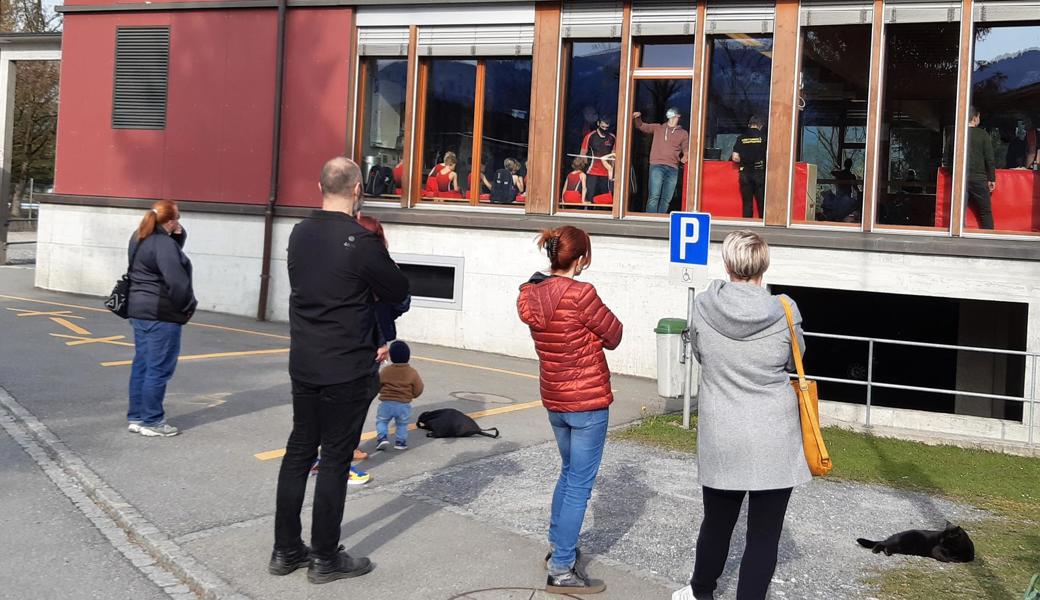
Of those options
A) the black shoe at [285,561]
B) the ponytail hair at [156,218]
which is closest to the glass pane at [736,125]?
the ponytail hair at [156,218]

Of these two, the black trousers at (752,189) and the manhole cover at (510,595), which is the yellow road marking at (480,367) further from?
the manhole cover at (510,595)

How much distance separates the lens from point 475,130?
52.1ft

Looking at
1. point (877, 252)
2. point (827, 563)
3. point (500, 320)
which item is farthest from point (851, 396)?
point (827, 563)

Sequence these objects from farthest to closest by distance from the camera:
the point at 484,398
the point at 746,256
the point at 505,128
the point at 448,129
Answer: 1. the point at 448,129
2. the point at 505,128
3. the point at 484,398
4. the point at 746,256

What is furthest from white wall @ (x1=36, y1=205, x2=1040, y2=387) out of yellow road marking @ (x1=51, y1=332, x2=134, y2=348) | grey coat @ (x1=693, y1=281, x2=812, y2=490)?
grey coat @ (x1=693, y1=281, x2=812, y2=490)

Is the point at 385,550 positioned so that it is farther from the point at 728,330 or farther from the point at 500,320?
the point at 500,320

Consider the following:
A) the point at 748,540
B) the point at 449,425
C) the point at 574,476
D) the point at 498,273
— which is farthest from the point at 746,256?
the point at 498,273

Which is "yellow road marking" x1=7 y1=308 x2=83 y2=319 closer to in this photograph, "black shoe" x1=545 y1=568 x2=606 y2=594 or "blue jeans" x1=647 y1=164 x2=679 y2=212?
"blue jeans" x1=647 y1=164 x2=679 y2=212

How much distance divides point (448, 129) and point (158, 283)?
29.1ft

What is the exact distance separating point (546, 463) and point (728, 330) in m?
3.91

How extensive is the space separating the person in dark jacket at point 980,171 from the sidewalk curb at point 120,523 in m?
10.9

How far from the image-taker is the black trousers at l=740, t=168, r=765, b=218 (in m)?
13.7

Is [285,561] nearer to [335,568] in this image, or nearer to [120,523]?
[335,568]

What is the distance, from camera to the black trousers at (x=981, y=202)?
1266 centimetres
